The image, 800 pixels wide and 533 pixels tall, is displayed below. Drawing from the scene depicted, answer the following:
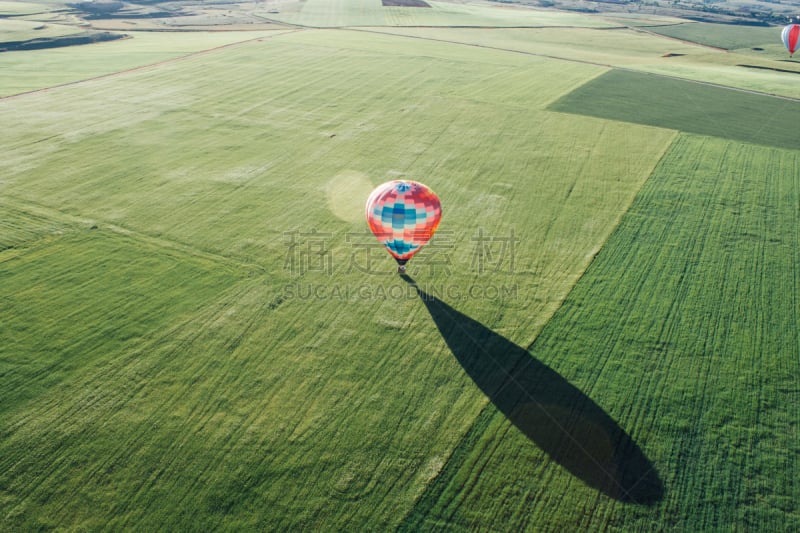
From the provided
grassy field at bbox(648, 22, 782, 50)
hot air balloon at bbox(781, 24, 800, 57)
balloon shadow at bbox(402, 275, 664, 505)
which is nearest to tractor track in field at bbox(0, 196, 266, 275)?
balloon shadow at bbox(402, 275, 664, 505)

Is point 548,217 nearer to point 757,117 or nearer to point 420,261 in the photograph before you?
point 420,261

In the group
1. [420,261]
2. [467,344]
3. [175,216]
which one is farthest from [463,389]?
[175,216]

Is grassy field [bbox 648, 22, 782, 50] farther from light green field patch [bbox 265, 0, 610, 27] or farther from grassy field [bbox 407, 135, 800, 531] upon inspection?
grassy field [bbox 407, 135, 800, 531]

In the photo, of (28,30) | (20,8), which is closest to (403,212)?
(28,30)

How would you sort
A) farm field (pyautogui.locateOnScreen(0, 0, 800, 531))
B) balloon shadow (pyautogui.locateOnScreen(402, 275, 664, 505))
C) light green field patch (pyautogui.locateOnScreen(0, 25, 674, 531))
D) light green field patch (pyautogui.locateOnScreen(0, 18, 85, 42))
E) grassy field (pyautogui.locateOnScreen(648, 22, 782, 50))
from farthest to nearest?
grassy field (pyautogui.locateOnScreen(648, 22, 782, 50))
light green field patch (pyautogui.locateOnScreen(0, 18, 85, 42))
balloon shadow (pyautogui.locateOnScreen(402, 275, 664, 505))
light green field patch (pyautogui.locateOnScreen(0, 25, 674, 531))
farm field (pyautogui.locateOnScreen(0, 0, 800, 531))

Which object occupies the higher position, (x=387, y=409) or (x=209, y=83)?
(x=209, y=83)

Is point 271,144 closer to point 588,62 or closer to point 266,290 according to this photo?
point 266,290

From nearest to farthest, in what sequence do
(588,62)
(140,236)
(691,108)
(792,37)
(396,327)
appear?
(396,327) → (140,236) → (691,108) → (792,37) → (588,62)
